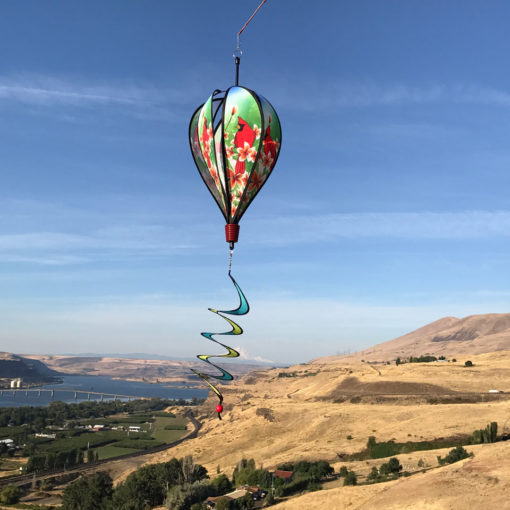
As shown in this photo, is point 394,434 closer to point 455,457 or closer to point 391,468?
point 455,457

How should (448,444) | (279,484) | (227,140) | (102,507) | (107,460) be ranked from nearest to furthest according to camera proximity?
(227,140)
(279,484)
(102,507)
(448,444)
(107,460)

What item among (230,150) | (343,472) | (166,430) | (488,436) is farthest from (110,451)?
(230,150)

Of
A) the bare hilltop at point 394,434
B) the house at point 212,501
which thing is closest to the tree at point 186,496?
the house at point 212,501

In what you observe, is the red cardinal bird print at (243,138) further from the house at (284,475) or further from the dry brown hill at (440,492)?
the house at (284,475)

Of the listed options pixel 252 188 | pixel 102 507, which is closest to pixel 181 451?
pixel 102 507

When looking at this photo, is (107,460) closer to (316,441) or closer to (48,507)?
(48,507)

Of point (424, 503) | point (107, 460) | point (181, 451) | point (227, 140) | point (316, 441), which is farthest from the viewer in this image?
point (107, 460)
